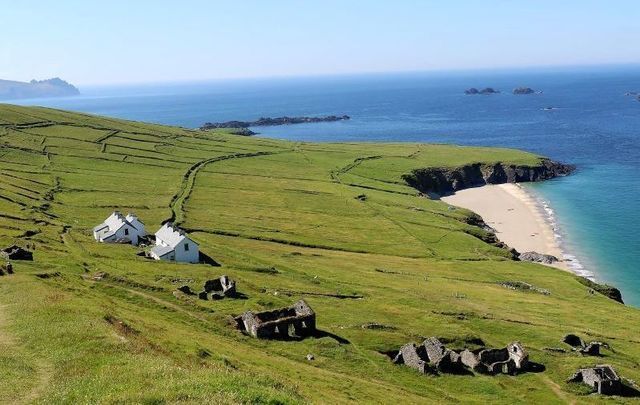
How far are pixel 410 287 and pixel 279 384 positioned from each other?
59.6 m

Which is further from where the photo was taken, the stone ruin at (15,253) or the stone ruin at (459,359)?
the stone ruin at (15,253)

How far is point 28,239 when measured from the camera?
9000cm

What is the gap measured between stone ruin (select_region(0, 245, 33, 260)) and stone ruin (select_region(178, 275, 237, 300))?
20.8 meters

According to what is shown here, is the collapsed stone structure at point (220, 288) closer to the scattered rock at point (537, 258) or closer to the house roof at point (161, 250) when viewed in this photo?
the house roof at point (161, 250)

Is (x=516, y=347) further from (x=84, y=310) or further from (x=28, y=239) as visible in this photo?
(x=28, y=239)

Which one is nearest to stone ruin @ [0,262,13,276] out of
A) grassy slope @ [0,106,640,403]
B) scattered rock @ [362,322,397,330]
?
grassy slope @ [0,106,640,403]

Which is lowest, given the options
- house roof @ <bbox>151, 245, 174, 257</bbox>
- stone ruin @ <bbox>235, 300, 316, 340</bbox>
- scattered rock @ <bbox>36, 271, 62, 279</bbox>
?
stone ruin @ <bbox>235, 300, 316, 340</bbox>

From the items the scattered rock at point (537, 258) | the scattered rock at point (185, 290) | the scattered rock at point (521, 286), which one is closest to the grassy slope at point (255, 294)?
the scattered rock at point (185, 290)

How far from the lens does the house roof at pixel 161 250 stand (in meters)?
90.8

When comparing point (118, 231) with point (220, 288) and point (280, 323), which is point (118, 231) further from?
point (280, 323)

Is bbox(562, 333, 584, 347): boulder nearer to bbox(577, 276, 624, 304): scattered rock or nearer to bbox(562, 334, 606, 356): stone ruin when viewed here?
bbox(562, 334, 606, 356): stone ruin

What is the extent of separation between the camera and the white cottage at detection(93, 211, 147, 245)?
3922 inches

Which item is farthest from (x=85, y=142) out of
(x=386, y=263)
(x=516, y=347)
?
(x=516, y=347)

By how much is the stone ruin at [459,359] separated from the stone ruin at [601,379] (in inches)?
214
